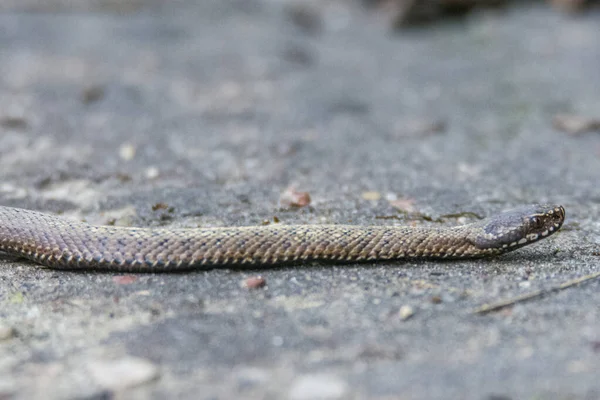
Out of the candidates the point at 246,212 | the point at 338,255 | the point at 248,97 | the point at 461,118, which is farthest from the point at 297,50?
the point at 338,255

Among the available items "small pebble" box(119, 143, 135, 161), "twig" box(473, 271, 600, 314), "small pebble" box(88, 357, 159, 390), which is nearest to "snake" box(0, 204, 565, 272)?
"twig" box(473, 271, 600, 314)

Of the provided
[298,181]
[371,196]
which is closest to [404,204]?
[371,196]

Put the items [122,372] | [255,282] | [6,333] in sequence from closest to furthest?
[122,372] → [6,333] → [255,282]

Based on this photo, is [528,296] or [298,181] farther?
[298,181]

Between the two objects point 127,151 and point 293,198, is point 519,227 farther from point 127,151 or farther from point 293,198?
point 127,151

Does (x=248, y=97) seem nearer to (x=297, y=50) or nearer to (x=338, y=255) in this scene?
(x=297, y=50)

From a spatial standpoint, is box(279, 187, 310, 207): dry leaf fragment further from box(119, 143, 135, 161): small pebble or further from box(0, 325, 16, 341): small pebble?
box(0, 325, 16, 341): small pebble
